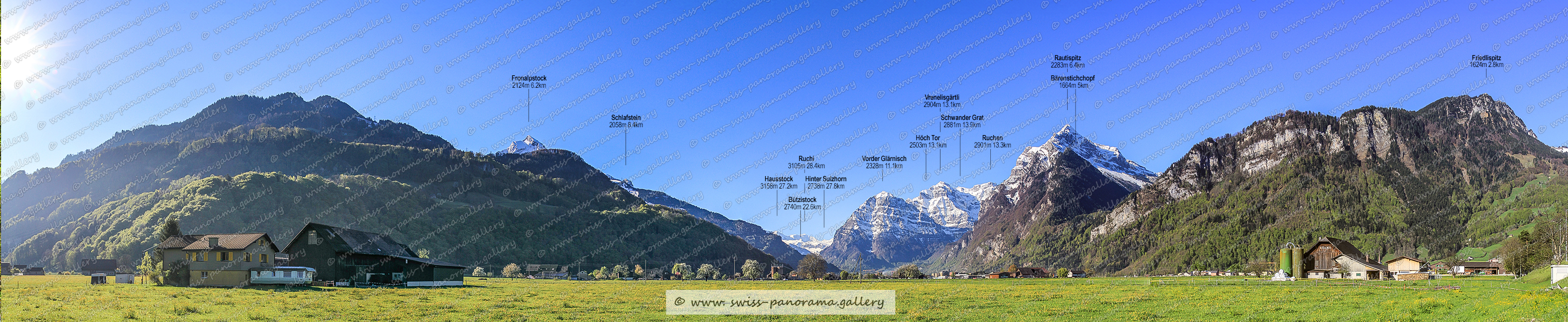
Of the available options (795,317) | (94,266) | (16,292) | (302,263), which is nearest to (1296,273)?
(795,317)

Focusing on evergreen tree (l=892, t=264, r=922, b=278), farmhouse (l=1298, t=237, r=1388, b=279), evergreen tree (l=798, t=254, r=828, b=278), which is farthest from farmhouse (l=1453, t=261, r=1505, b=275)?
evergreen tree (l=798, t=254, r=828, b=278)

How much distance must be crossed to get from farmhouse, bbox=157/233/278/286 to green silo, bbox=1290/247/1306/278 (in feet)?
497

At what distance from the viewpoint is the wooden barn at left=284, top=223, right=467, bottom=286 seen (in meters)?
95.1

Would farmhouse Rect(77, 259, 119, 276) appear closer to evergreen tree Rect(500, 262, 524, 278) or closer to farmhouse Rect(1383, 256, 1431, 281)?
evergreen tree Rect(500, 262, 524, 278)

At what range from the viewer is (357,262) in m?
96.9

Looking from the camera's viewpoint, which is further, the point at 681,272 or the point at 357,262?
the point at 681,272

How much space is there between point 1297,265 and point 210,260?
158 meters

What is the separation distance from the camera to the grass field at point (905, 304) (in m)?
43.1

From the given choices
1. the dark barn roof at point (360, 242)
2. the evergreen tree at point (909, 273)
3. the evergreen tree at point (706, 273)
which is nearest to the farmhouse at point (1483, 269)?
the evergreen tree at point (909, 273)

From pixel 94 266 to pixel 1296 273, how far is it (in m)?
209

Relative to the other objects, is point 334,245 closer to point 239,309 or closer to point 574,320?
point 239,309

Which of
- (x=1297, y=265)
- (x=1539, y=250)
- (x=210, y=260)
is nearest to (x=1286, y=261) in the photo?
(x=1297, y=265)

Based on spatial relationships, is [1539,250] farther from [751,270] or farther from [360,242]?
[360,242]

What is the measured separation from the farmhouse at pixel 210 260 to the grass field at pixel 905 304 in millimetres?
6901
